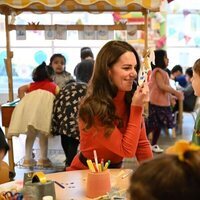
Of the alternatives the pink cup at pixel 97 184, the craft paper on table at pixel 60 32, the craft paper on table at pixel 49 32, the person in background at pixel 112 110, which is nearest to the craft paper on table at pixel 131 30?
the craft paper on table at pixel 60 32

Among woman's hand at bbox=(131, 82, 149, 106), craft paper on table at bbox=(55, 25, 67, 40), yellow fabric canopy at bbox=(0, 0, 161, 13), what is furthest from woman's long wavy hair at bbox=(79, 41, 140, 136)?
craft paper on table at bbox=(55, 25, 67, 40)

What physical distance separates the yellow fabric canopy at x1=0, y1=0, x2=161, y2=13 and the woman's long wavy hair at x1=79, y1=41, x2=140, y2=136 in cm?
175

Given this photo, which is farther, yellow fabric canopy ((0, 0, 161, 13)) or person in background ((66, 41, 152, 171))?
yellow fabric canopy ((0, 0, 161, 13))

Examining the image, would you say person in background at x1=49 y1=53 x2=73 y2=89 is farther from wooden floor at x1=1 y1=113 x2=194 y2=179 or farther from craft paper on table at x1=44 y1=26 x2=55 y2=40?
wooden floor at x1=1 y1=113 x2=194 y2=179

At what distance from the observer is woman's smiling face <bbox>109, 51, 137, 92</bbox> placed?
1.96 m

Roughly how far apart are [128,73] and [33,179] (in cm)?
74

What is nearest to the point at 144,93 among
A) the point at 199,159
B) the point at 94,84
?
the point at 94,84

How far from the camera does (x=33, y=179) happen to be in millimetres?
1517

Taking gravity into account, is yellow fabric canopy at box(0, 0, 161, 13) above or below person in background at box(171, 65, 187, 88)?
above

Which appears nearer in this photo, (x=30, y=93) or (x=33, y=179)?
(x=33, y=179)

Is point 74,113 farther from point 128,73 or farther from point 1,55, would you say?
point 1,55

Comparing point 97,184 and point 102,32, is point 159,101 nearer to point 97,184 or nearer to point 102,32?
point 102,32

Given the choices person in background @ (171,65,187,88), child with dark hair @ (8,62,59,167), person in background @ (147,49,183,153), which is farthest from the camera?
person in background @ (171,65,187,88)

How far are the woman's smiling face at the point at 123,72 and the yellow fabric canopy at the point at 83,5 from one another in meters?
1.80
